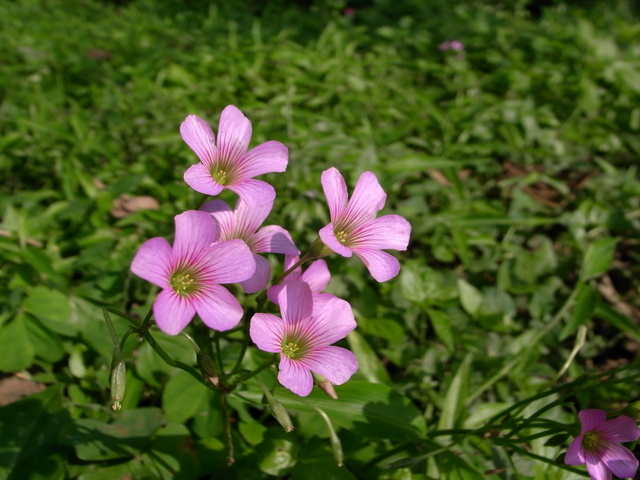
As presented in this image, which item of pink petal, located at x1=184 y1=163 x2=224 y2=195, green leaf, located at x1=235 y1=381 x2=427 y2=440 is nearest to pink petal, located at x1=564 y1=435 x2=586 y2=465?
green leaf, located at x1=235 y1=381 x2=427 y2=440

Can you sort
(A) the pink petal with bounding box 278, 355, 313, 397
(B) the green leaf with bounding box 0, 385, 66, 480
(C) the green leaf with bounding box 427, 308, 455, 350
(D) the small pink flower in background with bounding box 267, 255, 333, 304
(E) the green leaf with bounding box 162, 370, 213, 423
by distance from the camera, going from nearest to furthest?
(A) the pink petal with bounding box 278, 355, 313, 397, (D) the small pink flower in background with bounding box 267, 255, 333, 304, (B) the green leaf with bounding box 0, 385, 66, 480, (E) the green leaf with bounding box 162, 370, 213, 423, (C) the green leaf with bounding box 427, 308, 455, 350

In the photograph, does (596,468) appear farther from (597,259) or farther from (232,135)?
(597,259)

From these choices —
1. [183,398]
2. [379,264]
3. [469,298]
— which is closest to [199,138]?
[379,264]

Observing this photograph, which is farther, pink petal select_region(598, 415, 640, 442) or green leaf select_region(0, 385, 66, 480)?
green leaf select_region(0, 385, 66, 480)

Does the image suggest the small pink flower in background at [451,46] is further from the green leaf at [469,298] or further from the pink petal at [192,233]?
the pink petal at [192,233]

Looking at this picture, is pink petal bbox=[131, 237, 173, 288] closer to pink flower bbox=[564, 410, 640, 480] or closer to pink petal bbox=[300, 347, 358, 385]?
pink petal bbox=[300, 347, 358, 385]
